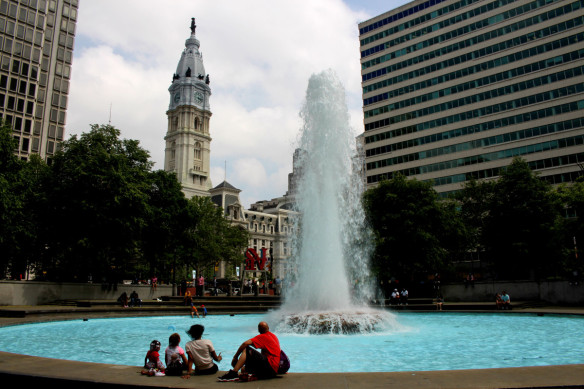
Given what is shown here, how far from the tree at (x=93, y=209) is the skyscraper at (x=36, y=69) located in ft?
132

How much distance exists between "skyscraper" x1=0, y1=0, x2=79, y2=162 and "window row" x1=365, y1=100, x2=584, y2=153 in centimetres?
5933

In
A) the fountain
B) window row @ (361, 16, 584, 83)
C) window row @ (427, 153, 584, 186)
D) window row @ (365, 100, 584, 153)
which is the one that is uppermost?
window row @ (361, 16, 584, 83)

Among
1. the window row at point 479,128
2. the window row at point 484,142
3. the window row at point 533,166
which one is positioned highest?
the window row at point 479,128

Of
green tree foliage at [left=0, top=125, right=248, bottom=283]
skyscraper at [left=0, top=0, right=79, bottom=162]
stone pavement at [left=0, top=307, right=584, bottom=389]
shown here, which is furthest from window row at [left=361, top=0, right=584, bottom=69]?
stone pavement at [left=0, top=307, right=584, bottom=389]

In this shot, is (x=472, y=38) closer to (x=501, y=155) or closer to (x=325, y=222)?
(x=501, y=155)

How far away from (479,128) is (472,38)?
15505 mm

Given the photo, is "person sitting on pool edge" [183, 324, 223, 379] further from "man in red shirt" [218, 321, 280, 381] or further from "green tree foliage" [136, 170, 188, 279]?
"green tree foliage" [136, 170, 188, 279]

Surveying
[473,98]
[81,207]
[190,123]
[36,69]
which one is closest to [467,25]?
[473,98]

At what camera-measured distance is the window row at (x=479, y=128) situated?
202 feet

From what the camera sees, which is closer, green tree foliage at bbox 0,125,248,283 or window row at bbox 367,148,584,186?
green tree foliage at bbox 0,125,248,283

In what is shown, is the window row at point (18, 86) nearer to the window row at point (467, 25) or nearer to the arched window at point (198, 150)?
the window row at point (467, 25)

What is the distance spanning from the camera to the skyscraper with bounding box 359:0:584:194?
61.8m

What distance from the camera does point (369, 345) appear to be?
13102 millimetres

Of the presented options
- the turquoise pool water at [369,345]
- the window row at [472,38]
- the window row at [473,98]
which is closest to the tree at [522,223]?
the turquoise pool water at [369,345]
